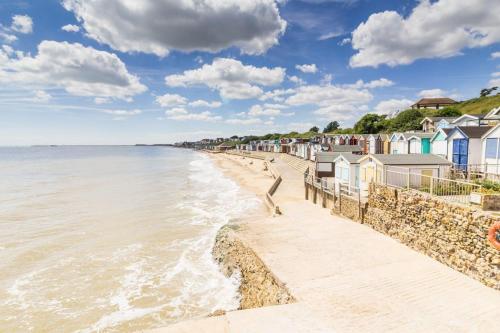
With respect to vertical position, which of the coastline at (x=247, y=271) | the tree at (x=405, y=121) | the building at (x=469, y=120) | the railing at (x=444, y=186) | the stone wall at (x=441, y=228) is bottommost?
the coastline at (x=247, y=271)

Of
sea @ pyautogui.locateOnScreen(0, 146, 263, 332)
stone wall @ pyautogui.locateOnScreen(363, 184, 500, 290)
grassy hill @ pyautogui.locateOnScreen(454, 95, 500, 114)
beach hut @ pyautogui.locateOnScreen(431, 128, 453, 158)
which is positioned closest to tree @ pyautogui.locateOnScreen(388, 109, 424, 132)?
grassy hill @ pyautogui.locateOnScreen(454, 95, 500, 114)

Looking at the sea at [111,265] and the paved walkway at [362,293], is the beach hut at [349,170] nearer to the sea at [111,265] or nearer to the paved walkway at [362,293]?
the paved walkway at [362,293]

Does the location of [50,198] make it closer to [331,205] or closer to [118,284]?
[118,284]

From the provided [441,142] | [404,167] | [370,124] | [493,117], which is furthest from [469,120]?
[370,124]

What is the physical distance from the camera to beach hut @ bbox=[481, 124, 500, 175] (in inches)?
716

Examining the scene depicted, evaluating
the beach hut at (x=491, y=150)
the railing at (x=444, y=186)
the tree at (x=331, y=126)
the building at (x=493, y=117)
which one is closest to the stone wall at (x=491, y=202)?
the railing at (x=444, y=186)

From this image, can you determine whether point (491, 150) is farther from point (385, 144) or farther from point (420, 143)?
point (385, 144)

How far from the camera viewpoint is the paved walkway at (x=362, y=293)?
841 cm

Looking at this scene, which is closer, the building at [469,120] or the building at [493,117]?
the building at [493,117]

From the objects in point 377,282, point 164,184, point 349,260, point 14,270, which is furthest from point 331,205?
point 164,184

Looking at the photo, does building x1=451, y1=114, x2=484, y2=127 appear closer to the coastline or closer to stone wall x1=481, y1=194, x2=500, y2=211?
stone wall x1=481, y1=194, x2=500, y2=211

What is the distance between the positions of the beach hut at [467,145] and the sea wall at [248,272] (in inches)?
604

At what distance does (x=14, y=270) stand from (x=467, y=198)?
22812 millimetres

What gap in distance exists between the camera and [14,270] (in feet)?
52.1
